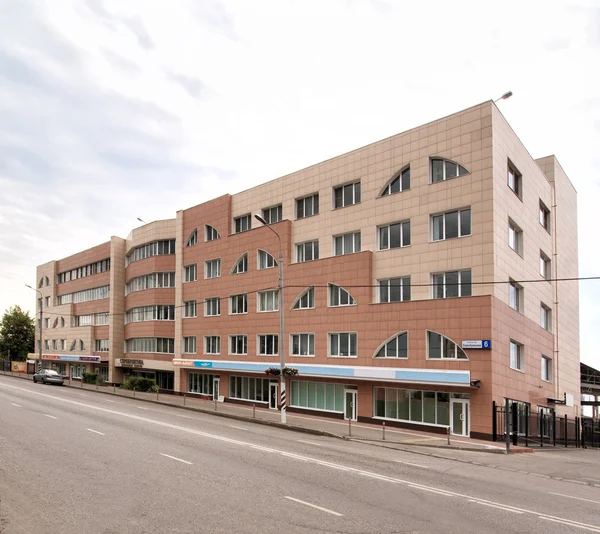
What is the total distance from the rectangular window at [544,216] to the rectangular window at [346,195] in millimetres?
12974

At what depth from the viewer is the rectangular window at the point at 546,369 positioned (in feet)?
119

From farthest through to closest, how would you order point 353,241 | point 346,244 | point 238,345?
point 238,345 < point 346,244 < point 353,241

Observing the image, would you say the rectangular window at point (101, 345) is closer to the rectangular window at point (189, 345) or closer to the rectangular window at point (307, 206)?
the rectangular window at point (189, 345)

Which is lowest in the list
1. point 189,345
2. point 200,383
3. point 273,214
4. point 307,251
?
point 200,383

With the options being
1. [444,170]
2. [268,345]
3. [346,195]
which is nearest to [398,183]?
[444,170]

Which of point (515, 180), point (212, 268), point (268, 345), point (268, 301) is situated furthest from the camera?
point (212, 268)

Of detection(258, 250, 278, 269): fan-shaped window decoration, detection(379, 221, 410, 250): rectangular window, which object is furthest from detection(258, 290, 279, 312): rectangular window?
detection(379, 221, 410, 250): rectangular window

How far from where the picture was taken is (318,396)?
112ft

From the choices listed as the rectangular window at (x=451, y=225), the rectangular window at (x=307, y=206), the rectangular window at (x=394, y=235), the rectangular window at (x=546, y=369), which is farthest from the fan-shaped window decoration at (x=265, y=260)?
the rectangular window at (x=546, y=369)

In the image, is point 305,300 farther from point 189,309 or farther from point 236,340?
point 189,309

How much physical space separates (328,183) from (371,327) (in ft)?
32.7

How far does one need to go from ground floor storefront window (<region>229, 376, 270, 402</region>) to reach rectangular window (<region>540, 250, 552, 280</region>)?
2007cm

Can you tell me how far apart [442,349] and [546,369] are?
13.8 metres

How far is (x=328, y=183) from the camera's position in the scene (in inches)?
1383
